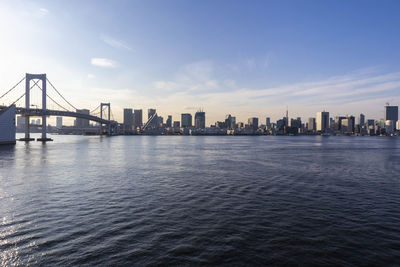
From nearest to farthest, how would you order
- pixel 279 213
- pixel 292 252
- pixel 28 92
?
pixel 292 252, pixel 279 213, pixel 28 92

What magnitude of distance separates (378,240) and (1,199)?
24946 millimetres

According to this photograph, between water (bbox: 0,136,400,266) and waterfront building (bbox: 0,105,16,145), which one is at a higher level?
waterfront building (bbox: 0,105,16,145)

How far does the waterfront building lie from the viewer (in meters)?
74.1

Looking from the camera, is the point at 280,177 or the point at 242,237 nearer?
the point at 242,237

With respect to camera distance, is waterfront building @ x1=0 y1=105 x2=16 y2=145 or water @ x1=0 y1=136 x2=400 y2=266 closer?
water @ x1=0 y1=136 x2=400 y2=266

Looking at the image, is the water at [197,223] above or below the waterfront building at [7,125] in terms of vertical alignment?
below

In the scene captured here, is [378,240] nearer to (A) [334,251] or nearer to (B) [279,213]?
(A) [334,251]

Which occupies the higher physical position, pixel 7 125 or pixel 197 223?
pixel 7 125

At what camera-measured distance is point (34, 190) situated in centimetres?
2038

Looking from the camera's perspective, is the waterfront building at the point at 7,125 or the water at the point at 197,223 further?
the waterfront building at the point at 7,125

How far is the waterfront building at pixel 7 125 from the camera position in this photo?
243 ft

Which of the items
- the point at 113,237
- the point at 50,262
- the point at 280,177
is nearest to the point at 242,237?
the point at 113,237

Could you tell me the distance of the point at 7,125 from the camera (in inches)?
3022

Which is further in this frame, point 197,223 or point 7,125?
point 7,125
